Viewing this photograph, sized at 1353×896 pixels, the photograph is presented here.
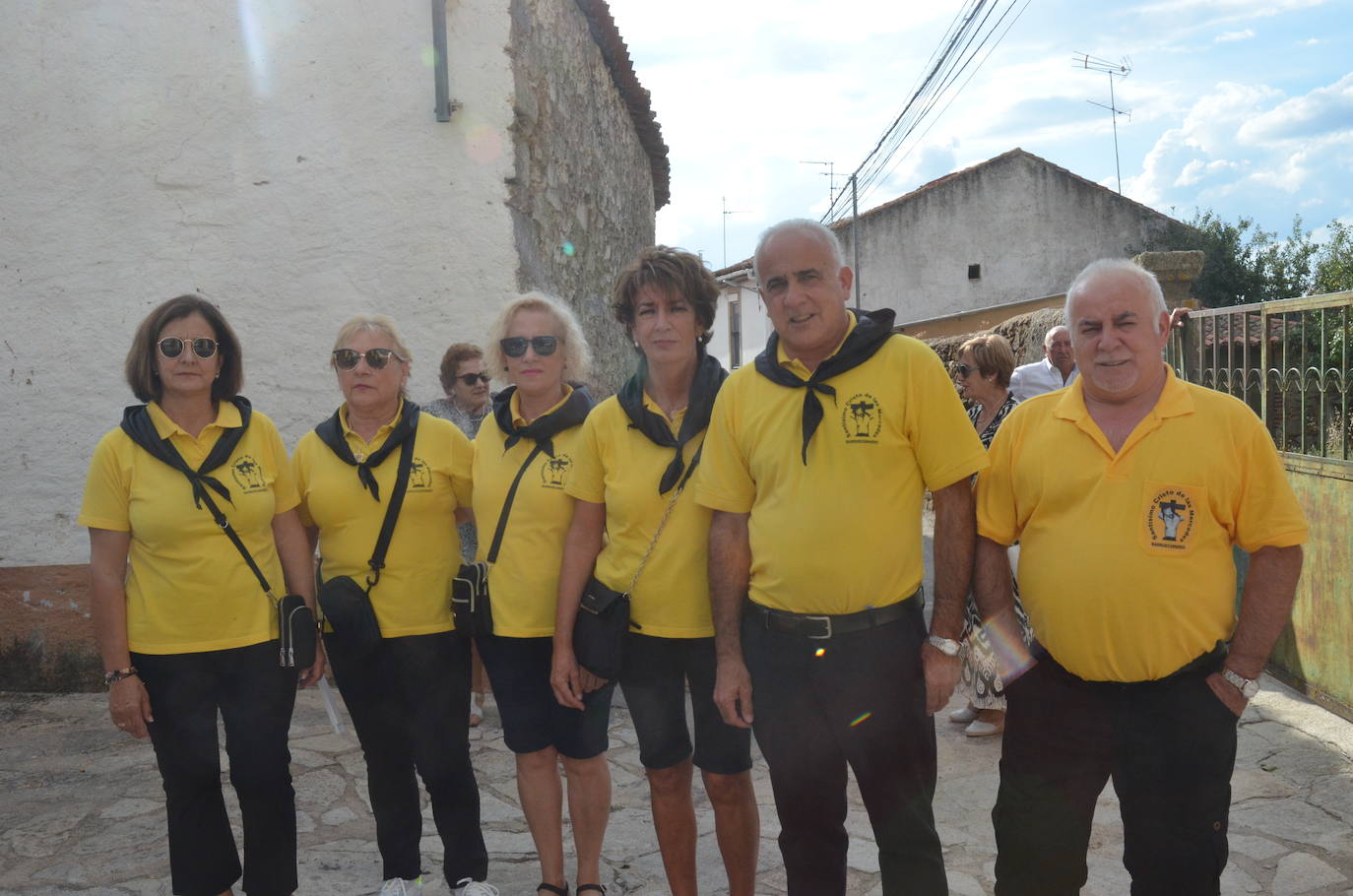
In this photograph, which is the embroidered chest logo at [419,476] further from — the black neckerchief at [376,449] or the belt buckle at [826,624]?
the belt buckle at [826,624]

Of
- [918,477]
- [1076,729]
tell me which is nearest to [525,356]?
[918,477]

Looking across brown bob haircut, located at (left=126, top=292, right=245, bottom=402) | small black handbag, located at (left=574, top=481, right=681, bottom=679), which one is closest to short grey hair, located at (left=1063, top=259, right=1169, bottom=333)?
small black handbag, located at (left=574, top=481, right=681, bottom=679)

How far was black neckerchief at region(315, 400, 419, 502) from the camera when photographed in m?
2.96

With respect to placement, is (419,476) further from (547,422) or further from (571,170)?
(571,170)

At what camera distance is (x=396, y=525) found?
297cm

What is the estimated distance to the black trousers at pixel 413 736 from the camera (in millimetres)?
2975

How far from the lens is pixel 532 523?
289 centimetres

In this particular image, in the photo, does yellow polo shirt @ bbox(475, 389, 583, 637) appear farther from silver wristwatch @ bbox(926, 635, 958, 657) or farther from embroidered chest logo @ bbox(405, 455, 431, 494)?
silver wristwatch @ bbox(926, 635, 958, 657)

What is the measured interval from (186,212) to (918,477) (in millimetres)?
4523

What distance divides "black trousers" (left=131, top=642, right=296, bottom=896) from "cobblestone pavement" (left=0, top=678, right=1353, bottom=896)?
49cm

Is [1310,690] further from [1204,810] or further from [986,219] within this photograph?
[986,219]

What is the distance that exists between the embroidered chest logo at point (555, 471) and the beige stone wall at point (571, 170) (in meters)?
2.81

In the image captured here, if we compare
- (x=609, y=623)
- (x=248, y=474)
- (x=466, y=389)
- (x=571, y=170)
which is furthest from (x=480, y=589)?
(x=571, y=170)

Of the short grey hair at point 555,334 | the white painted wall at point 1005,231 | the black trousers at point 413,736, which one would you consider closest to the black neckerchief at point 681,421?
the short grey hair at point 555,334
